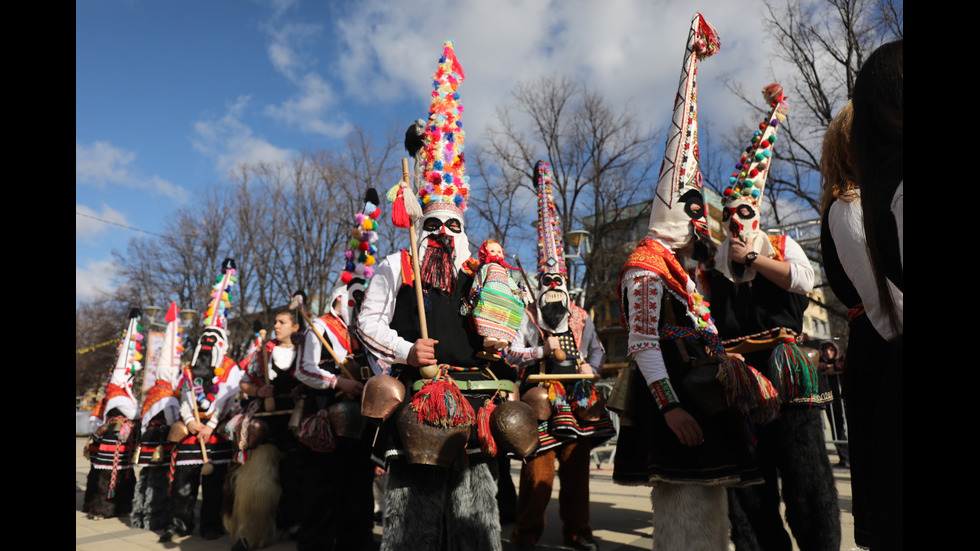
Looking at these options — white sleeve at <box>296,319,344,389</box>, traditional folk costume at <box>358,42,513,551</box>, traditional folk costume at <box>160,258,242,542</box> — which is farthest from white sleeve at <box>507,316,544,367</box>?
traditional folk costume at <box>160,258,242,542</box>

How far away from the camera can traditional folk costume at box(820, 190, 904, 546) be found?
181cm

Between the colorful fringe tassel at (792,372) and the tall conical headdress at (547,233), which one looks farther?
the tall conical headdress at (547,233)

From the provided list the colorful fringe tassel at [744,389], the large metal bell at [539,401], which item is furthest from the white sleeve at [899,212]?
the large metal bell at [539,401]

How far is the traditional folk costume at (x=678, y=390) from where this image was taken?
2.56 meters

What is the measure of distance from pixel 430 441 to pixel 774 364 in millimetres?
1985

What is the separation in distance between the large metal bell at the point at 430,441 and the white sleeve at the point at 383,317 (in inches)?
13.8

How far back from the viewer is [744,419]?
9.19 feet

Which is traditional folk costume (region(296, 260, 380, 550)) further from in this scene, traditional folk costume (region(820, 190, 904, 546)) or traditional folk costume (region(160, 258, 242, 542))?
traditional folk costume (region(820, 190, 904, 546))

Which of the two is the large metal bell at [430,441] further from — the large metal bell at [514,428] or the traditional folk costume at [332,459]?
the traditional folk costume at [332,459]

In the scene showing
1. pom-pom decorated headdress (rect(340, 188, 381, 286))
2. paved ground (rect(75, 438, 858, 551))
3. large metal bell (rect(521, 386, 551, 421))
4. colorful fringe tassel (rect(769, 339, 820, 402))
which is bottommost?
paved ground (rect(75, 438, 858, 551))

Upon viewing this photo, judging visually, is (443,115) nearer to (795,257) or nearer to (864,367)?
(795,257)

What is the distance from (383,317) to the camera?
329 cm

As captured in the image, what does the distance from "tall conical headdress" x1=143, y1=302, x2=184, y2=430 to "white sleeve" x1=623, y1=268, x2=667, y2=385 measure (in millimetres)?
5924

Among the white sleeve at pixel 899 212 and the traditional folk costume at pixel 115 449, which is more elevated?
the white sleeve at pixel 899 212
